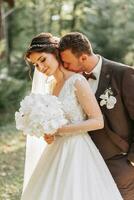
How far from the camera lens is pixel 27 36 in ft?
70.2

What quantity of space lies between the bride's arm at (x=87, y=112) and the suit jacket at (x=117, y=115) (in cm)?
15

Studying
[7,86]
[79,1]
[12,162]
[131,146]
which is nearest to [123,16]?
[79,1]

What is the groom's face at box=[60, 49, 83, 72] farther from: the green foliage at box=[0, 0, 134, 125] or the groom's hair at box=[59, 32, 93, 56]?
the green foliage at box=[0, 0, 134, 125]

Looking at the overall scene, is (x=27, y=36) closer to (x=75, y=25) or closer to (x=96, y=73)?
(x=75, y=25)

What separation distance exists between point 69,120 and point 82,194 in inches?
20.5

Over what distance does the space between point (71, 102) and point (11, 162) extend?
506 cm

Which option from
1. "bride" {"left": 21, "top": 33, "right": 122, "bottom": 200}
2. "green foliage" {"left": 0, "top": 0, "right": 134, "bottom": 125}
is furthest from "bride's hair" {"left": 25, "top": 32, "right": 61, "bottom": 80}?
"green foliage" {"left": 0, "top": 0, "right": 134, "bottom": 125}

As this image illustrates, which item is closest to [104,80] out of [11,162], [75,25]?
[11,162]

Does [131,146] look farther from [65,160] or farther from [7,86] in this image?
[7,86]

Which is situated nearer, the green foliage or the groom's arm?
the groom's arm

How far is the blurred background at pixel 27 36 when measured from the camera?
9.06m

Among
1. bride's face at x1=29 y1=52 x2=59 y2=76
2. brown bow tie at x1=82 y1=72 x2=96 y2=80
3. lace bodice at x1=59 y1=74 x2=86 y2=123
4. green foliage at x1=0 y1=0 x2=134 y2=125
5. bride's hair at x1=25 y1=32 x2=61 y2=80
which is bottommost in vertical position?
green foliage at x1=0 y1=0 x2=134 y2=125

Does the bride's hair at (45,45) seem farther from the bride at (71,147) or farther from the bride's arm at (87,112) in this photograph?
the bride's arm at (87,112)

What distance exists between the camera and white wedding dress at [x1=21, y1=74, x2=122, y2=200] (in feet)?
12.3
